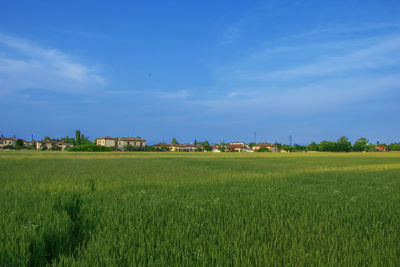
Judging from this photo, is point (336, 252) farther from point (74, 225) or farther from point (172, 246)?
point (74, 225)

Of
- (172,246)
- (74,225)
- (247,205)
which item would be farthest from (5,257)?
(247,205)

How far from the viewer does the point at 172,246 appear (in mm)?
3686

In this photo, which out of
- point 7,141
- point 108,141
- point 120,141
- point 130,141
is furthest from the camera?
point 7,141

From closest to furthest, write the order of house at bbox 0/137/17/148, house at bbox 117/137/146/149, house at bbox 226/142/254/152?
house at bbox 117/137/146/149 → house at bbox 0/137/17/148 → house at bbox 226/142/254/152

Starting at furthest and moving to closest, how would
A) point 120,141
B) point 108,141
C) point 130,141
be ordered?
1. point 130,141
2. point 120,141
3. point 108,141

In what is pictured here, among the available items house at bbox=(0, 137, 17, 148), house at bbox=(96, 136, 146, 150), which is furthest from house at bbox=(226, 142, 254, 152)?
house at bbox=(0, 137, 17, 148)

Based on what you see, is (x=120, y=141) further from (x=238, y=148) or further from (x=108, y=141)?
(x=238, y=148)

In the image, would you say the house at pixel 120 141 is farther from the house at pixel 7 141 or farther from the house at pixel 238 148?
the house at pixel 7 141

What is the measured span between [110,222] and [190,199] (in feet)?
9.63

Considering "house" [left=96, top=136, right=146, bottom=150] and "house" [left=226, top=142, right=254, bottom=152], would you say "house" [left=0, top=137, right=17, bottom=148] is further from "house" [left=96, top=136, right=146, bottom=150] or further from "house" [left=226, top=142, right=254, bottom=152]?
"house" [left=226, top=142, right=254, bottom=152]

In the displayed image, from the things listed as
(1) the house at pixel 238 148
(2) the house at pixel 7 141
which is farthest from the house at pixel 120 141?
(2) the house at pixel 7 141

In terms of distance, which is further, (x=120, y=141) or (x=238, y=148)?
(x=238, y=148)

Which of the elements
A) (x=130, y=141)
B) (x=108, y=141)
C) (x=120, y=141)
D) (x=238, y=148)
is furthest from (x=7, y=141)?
(x=238, y=148)

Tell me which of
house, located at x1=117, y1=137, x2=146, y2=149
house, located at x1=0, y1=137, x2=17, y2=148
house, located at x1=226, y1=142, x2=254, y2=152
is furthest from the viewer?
house, located at x1=226, y1=142, x2=254, y2=152
